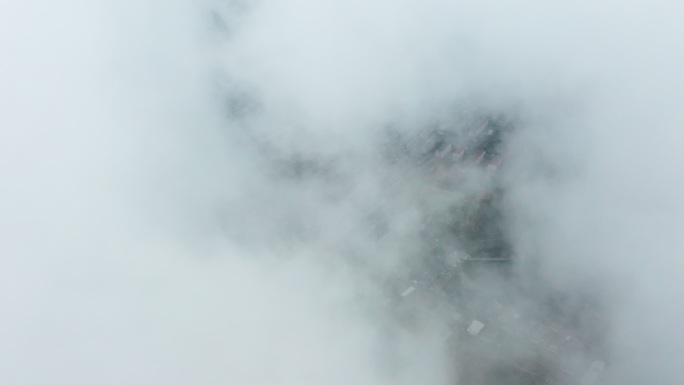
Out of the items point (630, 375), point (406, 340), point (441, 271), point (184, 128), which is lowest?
point (630, 375)

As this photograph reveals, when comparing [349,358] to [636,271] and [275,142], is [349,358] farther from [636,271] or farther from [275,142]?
[275,142]

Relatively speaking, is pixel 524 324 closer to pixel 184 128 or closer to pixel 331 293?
pixel 331 293

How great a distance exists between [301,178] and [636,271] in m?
7.24

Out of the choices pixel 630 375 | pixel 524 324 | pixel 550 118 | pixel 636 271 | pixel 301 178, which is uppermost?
pixel 301 178

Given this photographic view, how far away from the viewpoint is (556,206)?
1014 centimetres

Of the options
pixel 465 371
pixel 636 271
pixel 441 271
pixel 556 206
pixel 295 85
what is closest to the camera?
pixel 636 271

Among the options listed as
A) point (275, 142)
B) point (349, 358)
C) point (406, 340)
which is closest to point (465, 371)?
point (406, 340)

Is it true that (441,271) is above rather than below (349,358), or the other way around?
above

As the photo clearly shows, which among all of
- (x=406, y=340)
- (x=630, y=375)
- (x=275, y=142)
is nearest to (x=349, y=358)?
(x=406, y=340)

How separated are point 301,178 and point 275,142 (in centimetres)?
125

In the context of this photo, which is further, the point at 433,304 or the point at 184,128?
the point at 184,128

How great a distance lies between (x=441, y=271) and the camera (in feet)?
36.0

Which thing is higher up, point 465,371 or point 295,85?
point 295,85

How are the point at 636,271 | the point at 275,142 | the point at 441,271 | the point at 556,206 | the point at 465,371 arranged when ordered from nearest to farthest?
the point at 636,271 < the point at 465,371 < the point at 556,206 < the point at 441,271 < the point at 275,142
